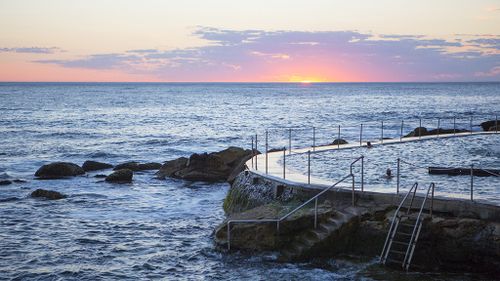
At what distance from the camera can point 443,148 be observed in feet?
91.1

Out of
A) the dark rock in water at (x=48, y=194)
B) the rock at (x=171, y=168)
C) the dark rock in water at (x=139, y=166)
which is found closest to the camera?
the dark rock in water at (x=48, y=194)

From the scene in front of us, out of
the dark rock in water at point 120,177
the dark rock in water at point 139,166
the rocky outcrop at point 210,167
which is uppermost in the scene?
the rocky outcrop at point 210,167

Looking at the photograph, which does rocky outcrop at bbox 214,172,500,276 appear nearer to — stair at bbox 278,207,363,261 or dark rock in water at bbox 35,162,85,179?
stair at bbox 278,207,363,261

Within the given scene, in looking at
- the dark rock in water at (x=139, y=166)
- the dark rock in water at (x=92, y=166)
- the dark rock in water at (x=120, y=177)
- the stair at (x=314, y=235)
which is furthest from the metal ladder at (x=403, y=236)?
the dark rock in water at (x=92, y=166)

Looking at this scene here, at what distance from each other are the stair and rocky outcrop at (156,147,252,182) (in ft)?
42.2

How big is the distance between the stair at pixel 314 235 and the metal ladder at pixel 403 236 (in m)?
1.17

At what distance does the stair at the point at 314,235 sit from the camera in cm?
1467

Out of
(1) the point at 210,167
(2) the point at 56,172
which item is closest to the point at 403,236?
(1) the point at 210,167

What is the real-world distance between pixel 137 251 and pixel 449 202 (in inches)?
340

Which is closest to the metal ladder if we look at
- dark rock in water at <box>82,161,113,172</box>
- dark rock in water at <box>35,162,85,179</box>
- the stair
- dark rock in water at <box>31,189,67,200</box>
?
the stair

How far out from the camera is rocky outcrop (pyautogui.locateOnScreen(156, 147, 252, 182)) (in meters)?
28.7

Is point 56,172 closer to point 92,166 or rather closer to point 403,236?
point 92,166

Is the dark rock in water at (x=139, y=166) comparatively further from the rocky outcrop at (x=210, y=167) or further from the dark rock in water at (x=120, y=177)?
the dark rock in water at (x=120, y=177)

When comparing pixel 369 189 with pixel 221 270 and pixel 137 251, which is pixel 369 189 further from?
pixel 137 251
